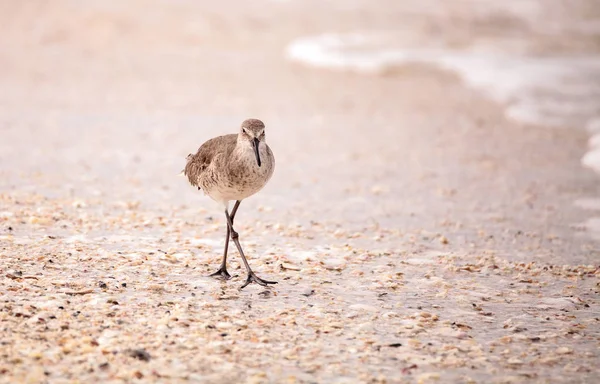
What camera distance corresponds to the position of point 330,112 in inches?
527

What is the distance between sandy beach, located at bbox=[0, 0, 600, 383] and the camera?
15.5ft

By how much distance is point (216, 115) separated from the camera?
12898 millimetres

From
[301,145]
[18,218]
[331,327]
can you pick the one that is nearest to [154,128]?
[301,145]

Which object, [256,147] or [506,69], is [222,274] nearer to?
[256,147]

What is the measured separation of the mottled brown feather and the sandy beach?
67cm

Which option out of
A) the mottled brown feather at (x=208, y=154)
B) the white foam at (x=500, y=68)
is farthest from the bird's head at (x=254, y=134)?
the white foam at (x=500, y=68)

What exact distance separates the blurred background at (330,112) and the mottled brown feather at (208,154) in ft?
5.18

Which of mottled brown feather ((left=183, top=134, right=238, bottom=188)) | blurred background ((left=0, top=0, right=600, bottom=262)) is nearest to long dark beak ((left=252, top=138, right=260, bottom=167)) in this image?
mottled brown feather ((left=183, top=134, right=238, bottom=188))

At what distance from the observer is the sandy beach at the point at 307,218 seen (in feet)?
15.5

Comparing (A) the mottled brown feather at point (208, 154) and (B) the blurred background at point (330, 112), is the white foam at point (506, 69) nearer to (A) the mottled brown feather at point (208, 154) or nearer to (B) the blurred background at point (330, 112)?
(B) the blurred background at point (330, 112)

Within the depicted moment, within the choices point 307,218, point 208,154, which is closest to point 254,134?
point 208,154

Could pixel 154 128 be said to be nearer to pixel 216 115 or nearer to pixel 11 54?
pixel 216 115

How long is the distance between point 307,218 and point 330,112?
5.59 m

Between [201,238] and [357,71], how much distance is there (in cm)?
1091
